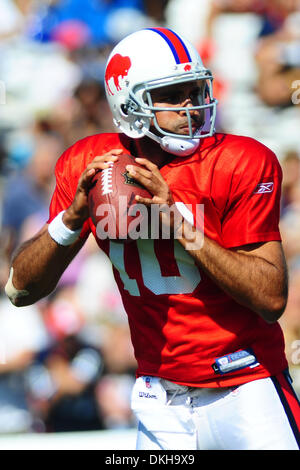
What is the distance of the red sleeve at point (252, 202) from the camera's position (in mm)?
2232

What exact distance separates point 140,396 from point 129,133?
0.94 metres

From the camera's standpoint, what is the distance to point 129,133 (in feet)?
8.30

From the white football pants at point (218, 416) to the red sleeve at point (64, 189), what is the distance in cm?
65

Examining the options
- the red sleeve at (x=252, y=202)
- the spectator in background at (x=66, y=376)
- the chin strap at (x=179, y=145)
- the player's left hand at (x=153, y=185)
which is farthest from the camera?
the spectator in background at (x=66, y=376)

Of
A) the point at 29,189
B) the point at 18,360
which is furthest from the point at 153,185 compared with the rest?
the point at 29,189

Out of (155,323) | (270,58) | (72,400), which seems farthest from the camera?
(270,58)

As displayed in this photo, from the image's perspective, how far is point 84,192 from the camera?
Answer: 2.30 metres

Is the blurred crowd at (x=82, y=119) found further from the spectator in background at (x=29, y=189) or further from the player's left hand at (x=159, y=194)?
the player's left hand at (x=159, y=194)

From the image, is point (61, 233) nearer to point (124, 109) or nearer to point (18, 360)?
point (124, 109)

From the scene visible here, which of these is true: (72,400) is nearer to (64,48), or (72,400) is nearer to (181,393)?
(181,393)

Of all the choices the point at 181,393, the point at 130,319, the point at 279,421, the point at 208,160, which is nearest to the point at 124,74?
the point at 208,160

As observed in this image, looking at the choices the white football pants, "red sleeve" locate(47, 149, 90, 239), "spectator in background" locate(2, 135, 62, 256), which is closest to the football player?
the white football pants

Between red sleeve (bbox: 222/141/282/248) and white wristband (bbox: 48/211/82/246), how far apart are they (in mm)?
525

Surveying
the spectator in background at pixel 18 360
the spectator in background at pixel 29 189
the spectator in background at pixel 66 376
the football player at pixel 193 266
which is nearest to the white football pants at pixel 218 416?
the football player at pixel 193 266
